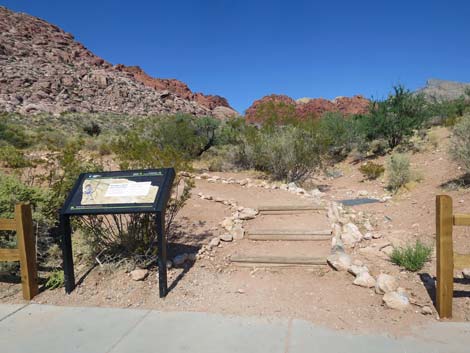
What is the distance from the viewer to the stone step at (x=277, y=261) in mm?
5219

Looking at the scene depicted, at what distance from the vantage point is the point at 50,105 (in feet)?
153

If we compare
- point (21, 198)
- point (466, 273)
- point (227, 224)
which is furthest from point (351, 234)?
point (21, 198)

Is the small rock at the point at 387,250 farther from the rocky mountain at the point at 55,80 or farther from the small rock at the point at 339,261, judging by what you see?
the rocky mountain at the point at 55,80

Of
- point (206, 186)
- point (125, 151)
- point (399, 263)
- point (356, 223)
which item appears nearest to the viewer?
point (399, 263)

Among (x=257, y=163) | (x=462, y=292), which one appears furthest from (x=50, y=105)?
(x=462, y=292)

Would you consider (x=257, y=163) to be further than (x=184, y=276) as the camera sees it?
Yes

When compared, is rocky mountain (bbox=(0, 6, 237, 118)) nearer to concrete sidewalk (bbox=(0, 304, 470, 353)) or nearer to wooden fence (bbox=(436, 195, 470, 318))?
concrete sidewalk (bbox=(0, 304, 470, 353))

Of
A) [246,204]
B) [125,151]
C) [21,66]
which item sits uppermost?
[21,66]

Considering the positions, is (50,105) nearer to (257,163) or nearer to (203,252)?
(257,163)

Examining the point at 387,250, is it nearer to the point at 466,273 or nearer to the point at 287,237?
the point at 466,273

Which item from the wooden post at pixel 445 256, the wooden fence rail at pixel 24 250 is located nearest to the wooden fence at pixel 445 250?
the wooden post at pixel 445 256

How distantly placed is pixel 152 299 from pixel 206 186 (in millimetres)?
6070

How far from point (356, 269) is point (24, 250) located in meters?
4.18

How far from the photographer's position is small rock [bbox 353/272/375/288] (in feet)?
14.6
